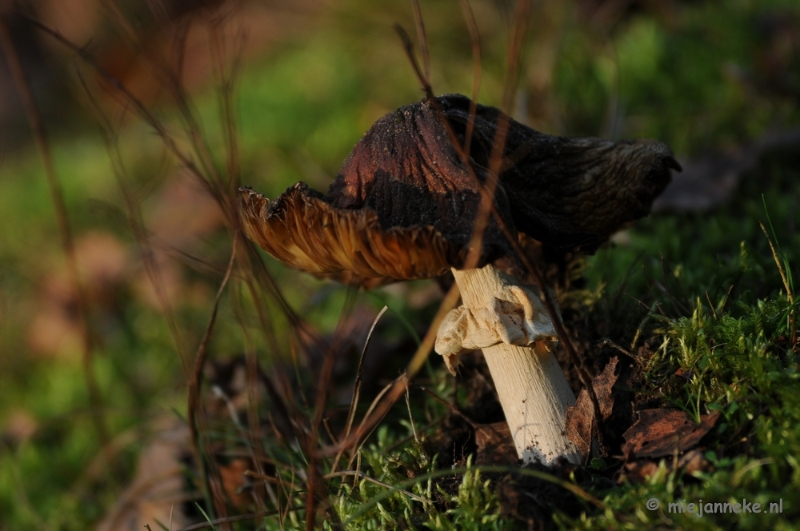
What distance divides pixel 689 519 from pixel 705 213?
3.05 m

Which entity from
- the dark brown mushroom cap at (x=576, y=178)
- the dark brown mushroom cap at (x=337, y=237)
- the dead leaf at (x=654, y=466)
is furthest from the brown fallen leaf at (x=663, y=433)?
the dark brown mushroom cap at (x=337, y=237)

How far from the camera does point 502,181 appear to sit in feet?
7.73

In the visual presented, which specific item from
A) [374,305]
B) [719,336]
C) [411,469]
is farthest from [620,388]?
[374,305]

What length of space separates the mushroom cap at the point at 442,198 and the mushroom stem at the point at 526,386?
0.28 metres

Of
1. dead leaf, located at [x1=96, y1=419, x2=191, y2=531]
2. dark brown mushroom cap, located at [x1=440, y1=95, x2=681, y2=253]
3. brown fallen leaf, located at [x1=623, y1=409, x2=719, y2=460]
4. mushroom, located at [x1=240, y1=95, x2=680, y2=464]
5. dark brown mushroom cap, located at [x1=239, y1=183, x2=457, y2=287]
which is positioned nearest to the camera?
dark brown mushroom cap, located at [x1=239, y1=183, x2=457, y2=287]

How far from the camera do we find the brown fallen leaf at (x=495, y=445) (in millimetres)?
2529

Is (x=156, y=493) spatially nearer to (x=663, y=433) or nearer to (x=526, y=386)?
(x=526, y=386)

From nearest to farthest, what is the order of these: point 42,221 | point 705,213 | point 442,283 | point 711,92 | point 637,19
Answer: point 442,283 < point 705,213 < point 711,92 < point 637,19 < point 42,221

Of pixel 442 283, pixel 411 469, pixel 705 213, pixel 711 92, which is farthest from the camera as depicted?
pixel 711 92

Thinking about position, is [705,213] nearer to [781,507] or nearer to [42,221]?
[781,507]

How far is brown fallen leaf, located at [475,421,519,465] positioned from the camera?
2529 millimetres

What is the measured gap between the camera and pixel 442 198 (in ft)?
7.11

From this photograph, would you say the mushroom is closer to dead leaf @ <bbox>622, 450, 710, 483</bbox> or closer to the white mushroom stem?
the white mushroom stem

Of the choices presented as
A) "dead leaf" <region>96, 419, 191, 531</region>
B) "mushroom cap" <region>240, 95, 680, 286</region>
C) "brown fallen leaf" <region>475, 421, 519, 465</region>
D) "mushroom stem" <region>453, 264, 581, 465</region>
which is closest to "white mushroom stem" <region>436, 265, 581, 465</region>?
"mushroom stem" <region>453, 264, 581, 465</region>
